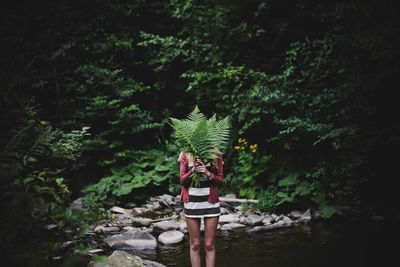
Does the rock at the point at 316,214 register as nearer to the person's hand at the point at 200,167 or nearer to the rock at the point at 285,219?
the rock at the point at 285,219

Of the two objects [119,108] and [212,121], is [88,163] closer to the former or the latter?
[119,108]

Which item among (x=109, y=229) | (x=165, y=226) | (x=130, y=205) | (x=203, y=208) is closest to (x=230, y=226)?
(x=165, y=226)

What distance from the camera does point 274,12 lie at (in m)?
A: 8.27

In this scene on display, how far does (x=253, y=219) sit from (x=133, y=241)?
2625 millimetres

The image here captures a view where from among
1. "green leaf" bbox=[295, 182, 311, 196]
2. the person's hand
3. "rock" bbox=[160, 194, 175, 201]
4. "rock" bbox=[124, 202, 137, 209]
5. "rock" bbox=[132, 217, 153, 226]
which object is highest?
the person's hand

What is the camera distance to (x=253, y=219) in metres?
6.49

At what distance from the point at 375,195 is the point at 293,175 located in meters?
1.78

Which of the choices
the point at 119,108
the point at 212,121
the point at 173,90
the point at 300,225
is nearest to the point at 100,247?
the point at 212,121

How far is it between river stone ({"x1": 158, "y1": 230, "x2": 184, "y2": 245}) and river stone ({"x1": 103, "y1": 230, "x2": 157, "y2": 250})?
0.55ft

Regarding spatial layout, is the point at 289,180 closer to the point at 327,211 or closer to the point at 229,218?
the point at 327,211

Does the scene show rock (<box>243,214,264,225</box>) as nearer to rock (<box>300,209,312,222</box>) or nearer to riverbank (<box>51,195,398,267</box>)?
riverbank (<box>51,195,398,267</box>)

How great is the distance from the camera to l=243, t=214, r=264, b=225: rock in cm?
641

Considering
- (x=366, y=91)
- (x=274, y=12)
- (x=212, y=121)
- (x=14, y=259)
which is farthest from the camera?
(x=274, y=12)

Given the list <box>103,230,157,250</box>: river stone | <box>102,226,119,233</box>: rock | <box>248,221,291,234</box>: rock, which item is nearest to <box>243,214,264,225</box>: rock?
<box>248,221,291,234</box>: rock
